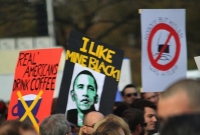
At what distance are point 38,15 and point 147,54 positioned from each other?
11728mm

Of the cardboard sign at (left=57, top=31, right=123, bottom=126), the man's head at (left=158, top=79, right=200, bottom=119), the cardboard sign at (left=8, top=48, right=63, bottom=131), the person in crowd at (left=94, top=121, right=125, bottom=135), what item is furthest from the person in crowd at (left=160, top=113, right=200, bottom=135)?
the cardboard sign at (left=57, top=31, right=123, bottom=126)

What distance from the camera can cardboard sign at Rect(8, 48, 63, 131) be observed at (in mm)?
5723

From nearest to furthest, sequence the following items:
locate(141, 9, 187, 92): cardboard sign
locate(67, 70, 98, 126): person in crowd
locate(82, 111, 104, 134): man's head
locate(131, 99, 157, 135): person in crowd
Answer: locate(82, 111, 104, 134): man's head < locate(67, 70, 98, 126): person in crowd < locate(131, 99, 157, 135): person in crowd < locate(141, 9, 187, 92): cardboard sign

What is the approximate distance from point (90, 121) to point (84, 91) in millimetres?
604

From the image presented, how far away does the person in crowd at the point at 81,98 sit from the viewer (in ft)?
19.2

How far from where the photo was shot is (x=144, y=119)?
19.8 feet

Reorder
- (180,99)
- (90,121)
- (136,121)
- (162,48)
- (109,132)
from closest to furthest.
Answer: (180,99), (109,132), (90,121), (136,121), (162,48)

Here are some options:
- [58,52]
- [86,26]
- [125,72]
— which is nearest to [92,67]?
[58,52]

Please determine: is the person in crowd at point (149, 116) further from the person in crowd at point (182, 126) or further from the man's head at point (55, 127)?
the person in crowd at point (182, 126)

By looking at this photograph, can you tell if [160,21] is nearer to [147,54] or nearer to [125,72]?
[147,54]

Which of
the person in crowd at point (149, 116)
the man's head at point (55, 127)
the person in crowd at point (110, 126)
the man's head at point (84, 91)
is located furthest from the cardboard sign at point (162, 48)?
the man's head at point (55, 127)

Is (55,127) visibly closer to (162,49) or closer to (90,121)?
(90,121)

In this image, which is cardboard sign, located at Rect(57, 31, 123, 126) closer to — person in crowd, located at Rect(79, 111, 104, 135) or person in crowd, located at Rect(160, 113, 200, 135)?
person in crowd, located at Rect(79, 111, 104, 135)

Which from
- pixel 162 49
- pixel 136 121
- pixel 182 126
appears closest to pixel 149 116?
pixel 136 121
